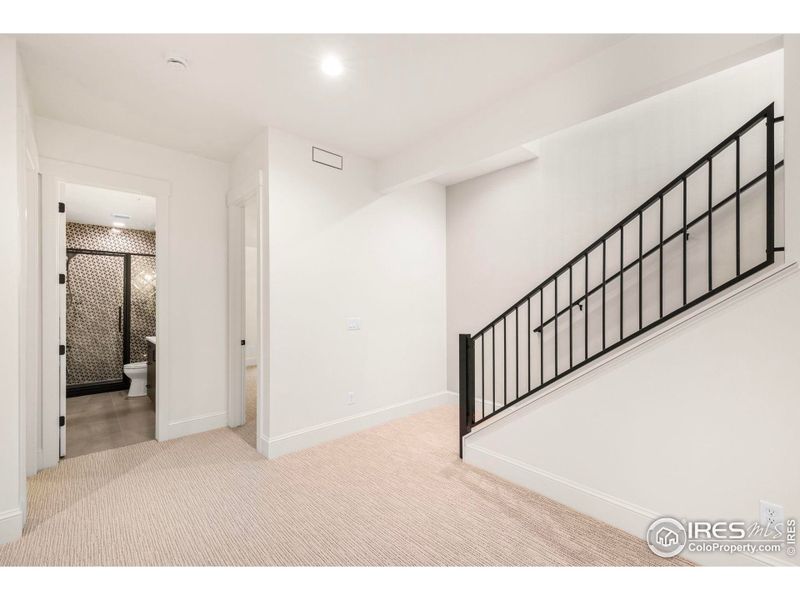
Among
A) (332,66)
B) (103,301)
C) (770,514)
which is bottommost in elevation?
(770,514)

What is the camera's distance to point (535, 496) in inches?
99.0

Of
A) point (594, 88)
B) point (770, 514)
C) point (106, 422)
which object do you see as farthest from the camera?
point (106, 422)

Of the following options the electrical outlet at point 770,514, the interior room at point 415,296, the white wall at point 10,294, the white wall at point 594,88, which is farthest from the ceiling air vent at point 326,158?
the electrical outlet at point 770,514

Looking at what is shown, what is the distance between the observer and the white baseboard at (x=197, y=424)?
11.8ft

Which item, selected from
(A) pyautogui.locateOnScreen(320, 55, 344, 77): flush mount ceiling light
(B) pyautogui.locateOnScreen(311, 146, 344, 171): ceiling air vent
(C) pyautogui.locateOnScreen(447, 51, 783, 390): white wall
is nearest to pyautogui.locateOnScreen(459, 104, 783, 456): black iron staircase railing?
(C) pyautogui.locateOnScreen(447, 51, 783, 390): white wall

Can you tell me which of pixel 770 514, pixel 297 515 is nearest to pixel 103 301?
pixel 297 515

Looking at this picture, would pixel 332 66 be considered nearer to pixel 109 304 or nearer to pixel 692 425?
pixel 692 425

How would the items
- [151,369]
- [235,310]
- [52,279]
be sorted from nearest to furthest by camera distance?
[52,279], [235,310], [151,369]

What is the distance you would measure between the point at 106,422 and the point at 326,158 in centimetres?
380

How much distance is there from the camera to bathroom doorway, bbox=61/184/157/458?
4789 mm

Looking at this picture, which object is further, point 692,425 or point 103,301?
point 103,301

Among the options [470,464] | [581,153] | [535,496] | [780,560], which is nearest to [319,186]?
[581,153]

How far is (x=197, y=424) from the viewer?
3.74 metres

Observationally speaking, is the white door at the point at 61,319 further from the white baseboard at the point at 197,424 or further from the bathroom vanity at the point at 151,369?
the bathroom vanity at the point at 151,369
